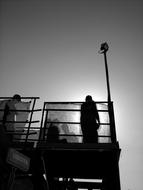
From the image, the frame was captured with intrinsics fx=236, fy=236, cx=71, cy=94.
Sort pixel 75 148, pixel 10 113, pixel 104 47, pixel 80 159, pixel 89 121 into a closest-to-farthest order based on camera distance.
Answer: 1. pixel 75 148
2. pixel 80 159
3. pixel 89 121
4. pixel 10 113
5. pixel 104 47

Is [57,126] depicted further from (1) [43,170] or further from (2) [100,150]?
(2) [100,150]

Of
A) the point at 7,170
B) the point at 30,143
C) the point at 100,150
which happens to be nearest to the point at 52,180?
the point at 30,143

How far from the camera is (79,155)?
537cm

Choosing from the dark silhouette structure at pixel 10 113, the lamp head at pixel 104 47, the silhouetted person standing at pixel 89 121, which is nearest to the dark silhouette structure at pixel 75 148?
the silhouetted person standing at pixel 89 121

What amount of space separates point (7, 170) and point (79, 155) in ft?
8.38

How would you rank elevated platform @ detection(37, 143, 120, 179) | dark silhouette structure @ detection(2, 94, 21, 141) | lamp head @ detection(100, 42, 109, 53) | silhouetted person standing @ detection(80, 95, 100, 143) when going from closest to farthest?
elevated platform @ detection(37, 143, 120, 179) < silhouetted person standing @ detection(80, 95, 100, 143) < dark silhouette structure @ detection(2, 94, 21, 141) < lamp head @ detection(100, 42, 109, 53)

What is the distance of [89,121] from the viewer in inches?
229

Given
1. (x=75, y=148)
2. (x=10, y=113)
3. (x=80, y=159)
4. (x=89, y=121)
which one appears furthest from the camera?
(x=10, y=113)

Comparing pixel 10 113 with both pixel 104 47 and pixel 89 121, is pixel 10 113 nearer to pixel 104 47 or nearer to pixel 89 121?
pixel 89 121

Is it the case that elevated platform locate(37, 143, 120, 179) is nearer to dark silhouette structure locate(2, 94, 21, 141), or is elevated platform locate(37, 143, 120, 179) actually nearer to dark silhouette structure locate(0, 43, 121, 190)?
dark silhouette structure locate(0, 43, 121, 190)

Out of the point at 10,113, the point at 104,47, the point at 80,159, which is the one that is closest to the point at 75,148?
the point at 80,159

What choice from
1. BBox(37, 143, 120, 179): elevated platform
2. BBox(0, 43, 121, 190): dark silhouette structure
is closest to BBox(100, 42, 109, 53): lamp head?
BBox(0, 43, 121, 190): dark silhouette structure

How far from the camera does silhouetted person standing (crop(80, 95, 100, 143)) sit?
549cm

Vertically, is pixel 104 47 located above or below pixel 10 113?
above
